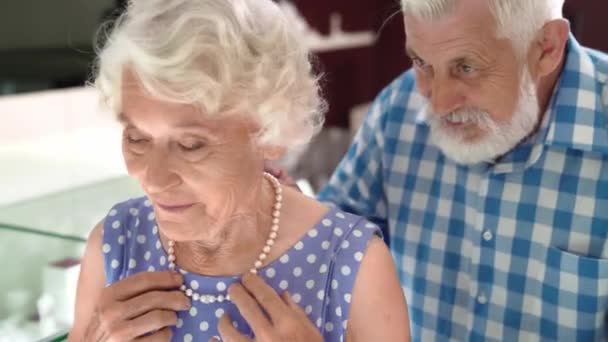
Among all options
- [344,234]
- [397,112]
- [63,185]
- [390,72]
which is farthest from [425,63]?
[390,72]

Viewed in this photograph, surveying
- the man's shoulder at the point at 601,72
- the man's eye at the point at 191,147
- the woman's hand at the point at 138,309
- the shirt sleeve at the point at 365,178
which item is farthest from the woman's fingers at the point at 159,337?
the man's shoulder at the point at 601,72

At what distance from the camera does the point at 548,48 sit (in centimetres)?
119

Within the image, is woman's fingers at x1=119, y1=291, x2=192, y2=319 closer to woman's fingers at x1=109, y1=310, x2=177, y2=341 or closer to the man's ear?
woman's fingers at x1=109, y1=310, x2=177, y2=341

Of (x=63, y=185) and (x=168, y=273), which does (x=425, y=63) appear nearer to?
(x=168, y=273)

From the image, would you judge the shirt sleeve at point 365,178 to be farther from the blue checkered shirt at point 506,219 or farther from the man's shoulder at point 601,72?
the man's shoulder at point 601,72

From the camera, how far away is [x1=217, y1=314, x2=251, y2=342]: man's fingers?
2.86 ft

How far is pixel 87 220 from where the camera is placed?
1.25m

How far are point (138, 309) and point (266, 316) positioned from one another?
167mm

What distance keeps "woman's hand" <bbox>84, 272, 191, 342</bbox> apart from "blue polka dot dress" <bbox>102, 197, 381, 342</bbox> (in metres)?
0.03

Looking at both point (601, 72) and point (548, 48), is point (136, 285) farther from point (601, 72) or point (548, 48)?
point (601, 72)

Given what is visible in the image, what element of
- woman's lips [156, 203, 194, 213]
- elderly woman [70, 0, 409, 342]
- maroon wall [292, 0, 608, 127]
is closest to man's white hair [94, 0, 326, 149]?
elderly woman [70, 0, 409, 342]

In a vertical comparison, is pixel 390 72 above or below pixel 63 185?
below

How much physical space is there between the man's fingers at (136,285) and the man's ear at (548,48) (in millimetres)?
754

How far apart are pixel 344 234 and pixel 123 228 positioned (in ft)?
1.09
